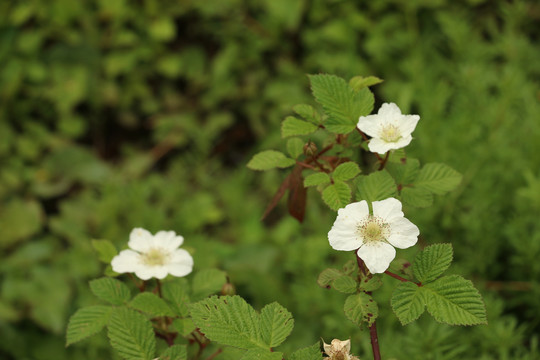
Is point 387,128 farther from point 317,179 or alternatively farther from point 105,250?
point 105,250

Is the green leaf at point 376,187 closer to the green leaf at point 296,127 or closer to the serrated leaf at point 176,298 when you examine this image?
the green leaf at point 296,127

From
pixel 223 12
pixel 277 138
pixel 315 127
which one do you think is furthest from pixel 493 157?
pixel 223 12

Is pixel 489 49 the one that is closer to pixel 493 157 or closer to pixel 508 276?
pixel 493 157

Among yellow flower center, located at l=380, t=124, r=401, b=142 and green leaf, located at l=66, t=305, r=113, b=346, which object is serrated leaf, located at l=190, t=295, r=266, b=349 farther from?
yellow flower center, located at l=380, t=124, r=401, b=142

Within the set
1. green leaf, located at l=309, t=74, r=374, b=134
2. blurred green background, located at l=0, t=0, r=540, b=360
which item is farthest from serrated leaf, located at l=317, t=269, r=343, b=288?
blurred green background, located at l=0, t=0, r=540, b=360

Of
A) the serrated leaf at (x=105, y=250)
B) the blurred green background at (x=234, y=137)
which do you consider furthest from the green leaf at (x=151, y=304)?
the blurred green background at (x=234, y=137)
